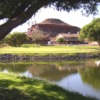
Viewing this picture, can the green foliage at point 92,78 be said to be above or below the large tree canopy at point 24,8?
below

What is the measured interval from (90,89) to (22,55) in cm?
4081

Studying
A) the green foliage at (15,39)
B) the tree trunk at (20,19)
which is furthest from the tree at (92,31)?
the tree trunk at (20,19)

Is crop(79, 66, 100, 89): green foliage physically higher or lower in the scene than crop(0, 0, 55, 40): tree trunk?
lower

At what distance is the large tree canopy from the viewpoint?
39.5 ft

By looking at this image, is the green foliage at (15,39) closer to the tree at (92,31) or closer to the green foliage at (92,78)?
the tree at (92,31)

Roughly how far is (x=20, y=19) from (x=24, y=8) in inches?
39.1

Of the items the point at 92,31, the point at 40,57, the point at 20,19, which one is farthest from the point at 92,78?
the point at 92,31

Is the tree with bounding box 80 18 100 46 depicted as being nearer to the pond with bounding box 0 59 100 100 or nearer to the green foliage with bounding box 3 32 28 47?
the green foliage with bounding box 3 32 28 47

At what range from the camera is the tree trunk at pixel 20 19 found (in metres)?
11.8

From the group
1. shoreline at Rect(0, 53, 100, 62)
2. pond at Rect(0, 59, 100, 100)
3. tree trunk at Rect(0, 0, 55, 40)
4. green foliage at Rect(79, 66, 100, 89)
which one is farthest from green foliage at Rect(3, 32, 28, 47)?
tree trunk at Rect(0, 0, 55, 40)

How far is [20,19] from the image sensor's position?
1227 centimetres

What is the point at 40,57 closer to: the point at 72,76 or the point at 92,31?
the point at 72,76

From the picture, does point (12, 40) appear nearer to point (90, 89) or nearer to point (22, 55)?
point (22, 55)

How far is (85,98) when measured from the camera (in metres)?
15.5
